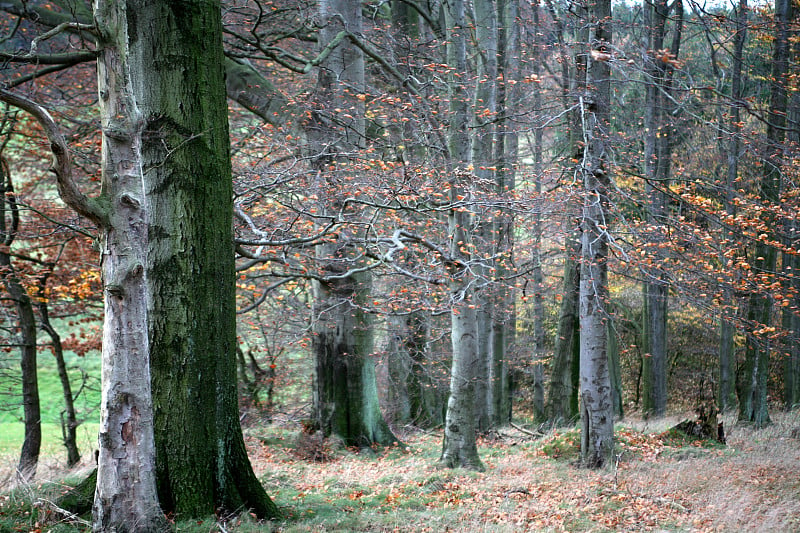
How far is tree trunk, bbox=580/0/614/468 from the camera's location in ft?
31.2

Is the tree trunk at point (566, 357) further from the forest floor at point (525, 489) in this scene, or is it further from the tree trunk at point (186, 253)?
the tree trunk at point (186, 253)

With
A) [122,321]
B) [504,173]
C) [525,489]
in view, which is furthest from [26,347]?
[504,173]

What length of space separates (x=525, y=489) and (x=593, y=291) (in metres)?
3.30

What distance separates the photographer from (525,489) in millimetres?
7895

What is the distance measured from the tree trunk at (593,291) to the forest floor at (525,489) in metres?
0.50

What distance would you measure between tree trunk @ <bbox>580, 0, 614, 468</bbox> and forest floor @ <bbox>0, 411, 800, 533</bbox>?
496mm

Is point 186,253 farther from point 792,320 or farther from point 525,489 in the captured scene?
point 792,320

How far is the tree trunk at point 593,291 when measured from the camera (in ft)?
31.2

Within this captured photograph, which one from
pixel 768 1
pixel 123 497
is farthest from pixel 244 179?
pixel 768 1

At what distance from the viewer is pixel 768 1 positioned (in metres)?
14.4

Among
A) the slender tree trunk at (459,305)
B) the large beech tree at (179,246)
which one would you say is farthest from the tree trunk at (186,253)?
the slender tree trunk at (459,305)

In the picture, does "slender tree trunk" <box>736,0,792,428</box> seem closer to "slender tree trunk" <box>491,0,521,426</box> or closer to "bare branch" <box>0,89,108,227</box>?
"slender tree trunk" <box>491,0,521,426</box>

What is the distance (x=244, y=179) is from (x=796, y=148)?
322 inches

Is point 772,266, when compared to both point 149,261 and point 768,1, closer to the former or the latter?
point 768,1
